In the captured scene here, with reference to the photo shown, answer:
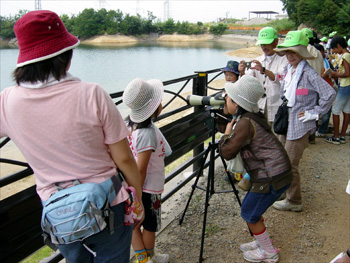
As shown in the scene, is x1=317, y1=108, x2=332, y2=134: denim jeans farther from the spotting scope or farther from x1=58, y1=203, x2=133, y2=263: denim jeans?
x1=58, y1=203, x2=133, y2=263: denim jeans

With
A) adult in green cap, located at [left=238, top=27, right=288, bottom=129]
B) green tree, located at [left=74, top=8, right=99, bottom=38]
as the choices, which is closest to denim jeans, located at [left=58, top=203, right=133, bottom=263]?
adult in green cap, located at [left=238, top=27, right=288, bottom=129]

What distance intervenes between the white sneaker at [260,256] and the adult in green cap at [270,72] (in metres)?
1.73

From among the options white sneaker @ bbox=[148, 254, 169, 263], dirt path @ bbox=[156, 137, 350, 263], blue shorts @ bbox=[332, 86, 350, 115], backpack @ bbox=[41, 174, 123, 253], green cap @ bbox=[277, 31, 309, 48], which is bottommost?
dirt path @ bbox=[156, 137, 350, 263]

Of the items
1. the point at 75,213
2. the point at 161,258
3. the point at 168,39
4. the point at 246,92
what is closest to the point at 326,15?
the point at 168,39

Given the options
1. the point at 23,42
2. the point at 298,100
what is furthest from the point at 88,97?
the point at 298,100

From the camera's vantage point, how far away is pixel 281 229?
2.90 meters

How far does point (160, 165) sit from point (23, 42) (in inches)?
46.7

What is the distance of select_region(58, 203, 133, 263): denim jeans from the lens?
1.33 m

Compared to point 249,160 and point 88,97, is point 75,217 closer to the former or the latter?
point 88,97

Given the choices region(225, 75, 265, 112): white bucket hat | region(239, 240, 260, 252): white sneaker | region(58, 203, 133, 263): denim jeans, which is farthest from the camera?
region(239, 240, 260, 252): white sneaker

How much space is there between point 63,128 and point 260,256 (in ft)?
6.45

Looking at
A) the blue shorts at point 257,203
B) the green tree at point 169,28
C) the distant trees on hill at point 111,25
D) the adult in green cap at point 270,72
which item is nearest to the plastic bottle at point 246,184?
the blue shorts at point 257,203

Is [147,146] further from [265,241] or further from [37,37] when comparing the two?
[265,241]

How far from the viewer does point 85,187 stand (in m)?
1.23
